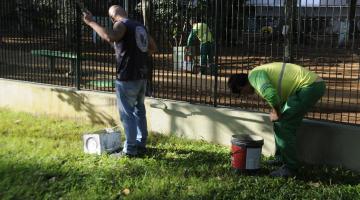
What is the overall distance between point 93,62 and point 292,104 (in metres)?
4.36

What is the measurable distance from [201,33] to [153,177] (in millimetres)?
2561

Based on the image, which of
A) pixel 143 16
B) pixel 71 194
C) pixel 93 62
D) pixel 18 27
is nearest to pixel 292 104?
pixel 71 194

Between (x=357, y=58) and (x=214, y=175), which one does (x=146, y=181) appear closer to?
(x=214, y=175)

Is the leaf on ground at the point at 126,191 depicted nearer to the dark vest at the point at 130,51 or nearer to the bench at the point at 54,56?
the dark vest at the point at 130,51

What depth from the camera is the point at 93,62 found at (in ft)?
31.0

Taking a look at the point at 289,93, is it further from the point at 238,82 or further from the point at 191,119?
the point at 191,119

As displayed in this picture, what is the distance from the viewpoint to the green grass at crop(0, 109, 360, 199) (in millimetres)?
5859

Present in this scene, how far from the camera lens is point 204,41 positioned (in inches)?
323

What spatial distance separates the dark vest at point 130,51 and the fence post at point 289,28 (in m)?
1.87

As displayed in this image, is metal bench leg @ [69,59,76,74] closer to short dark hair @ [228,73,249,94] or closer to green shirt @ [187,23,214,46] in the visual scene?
green shirt @ [187,23,214,46]

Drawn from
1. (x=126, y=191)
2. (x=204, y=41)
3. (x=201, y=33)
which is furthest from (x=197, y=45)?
(x=126, y=191)

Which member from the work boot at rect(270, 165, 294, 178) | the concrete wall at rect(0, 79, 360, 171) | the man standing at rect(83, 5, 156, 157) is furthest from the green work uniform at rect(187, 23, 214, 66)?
the work boot at rect(270, 165, 294, 178)

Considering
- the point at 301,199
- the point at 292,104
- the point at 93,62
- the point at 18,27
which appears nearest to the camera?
the point at 301,199

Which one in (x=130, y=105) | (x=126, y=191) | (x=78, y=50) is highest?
(x=78, y=50)
